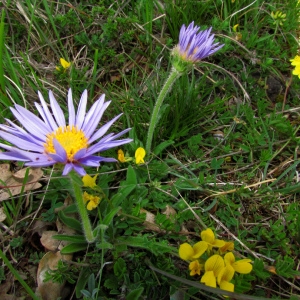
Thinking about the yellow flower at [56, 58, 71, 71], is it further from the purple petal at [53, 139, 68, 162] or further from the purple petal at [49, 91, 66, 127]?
the purple petal at [53, 139, 68, 162]

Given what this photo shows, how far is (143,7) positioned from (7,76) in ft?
3.97

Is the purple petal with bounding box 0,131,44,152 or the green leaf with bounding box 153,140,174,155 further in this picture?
the green leaf with bounding box 153,140,174,155

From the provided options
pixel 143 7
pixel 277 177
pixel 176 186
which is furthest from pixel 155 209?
pixel 143 7

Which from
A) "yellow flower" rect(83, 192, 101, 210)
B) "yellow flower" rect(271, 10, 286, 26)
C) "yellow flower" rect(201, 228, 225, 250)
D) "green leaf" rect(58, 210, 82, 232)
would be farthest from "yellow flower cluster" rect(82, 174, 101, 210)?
"yellow flower" rect(271, 10, 286, 26)

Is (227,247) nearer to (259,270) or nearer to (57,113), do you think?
(259,270)

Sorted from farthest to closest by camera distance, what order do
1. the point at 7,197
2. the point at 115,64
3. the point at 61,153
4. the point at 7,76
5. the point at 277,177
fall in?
the point at 115,64 → the point at 7,76 → the point at 277,177 → the point at 7,197 → the point at 61,153

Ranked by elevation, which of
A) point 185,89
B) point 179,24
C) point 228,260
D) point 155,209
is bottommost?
point 228,260

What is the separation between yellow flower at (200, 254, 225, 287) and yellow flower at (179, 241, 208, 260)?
63 millimetres

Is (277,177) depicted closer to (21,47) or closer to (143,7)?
(143,7)

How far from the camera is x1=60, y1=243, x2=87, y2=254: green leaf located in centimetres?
193

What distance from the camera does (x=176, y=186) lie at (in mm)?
2297

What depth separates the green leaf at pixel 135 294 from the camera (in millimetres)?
1804

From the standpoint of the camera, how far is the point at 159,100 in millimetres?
2205

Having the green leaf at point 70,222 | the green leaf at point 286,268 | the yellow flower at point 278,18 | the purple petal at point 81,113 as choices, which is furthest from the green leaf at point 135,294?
the yellow flower at point 278,18
